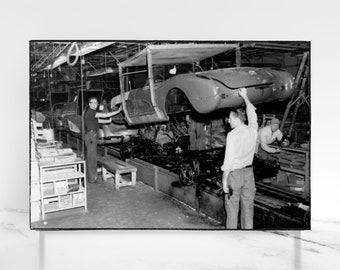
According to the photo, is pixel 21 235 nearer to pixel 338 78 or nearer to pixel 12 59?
pixel 12 59

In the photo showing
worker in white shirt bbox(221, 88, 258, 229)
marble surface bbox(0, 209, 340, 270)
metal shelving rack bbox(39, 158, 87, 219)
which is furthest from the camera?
metal shelving rack bbox(39, 158, 87, 219)

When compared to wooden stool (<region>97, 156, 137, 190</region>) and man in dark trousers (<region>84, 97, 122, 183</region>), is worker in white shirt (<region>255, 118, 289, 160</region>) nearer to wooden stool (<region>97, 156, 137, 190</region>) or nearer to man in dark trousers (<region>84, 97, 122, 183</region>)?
wooden stool (<region>97, 156, 137, 190</region>)

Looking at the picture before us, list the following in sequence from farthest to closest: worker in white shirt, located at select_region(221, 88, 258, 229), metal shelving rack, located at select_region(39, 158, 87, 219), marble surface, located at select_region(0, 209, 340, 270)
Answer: metal shelving rack, located at select_region(39, 158, 87, 219), worker in white shirt, located at select_region(221, 88, 258, 229), marble surface, located at select_region(0, 209, 340, 270)

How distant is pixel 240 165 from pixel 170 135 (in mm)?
608

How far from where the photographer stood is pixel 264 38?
4164 mm

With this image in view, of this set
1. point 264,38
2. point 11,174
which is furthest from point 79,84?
point 264,38

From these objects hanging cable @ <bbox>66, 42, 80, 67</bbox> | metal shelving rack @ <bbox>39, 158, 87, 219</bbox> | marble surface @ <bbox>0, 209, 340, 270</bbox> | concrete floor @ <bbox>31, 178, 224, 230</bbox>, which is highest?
hanging cable @ <bbox>66, 42, 80, 67</bbox>

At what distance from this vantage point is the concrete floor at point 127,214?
368 cm

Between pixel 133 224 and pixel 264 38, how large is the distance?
6.56 ft

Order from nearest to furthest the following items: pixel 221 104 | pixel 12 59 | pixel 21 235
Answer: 1. pixel 221 104
2. pixel 21 235
3. pixel 12 59

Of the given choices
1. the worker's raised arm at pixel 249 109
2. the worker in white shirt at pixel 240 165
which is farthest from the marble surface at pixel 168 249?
the worker's raised arm at pixel 249 109

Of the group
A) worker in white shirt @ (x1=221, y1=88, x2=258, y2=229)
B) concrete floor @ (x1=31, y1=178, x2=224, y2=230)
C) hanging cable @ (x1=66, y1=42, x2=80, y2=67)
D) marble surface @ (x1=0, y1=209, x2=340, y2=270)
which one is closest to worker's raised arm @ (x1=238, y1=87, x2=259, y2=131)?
worker in white shirt @ (x1=221, y1=88, x2=258, y2=229)

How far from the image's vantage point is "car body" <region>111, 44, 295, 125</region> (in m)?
3.60

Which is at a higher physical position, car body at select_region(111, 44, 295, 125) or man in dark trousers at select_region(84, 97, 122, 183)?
car body at select_region(111, 44, 295, 125)
